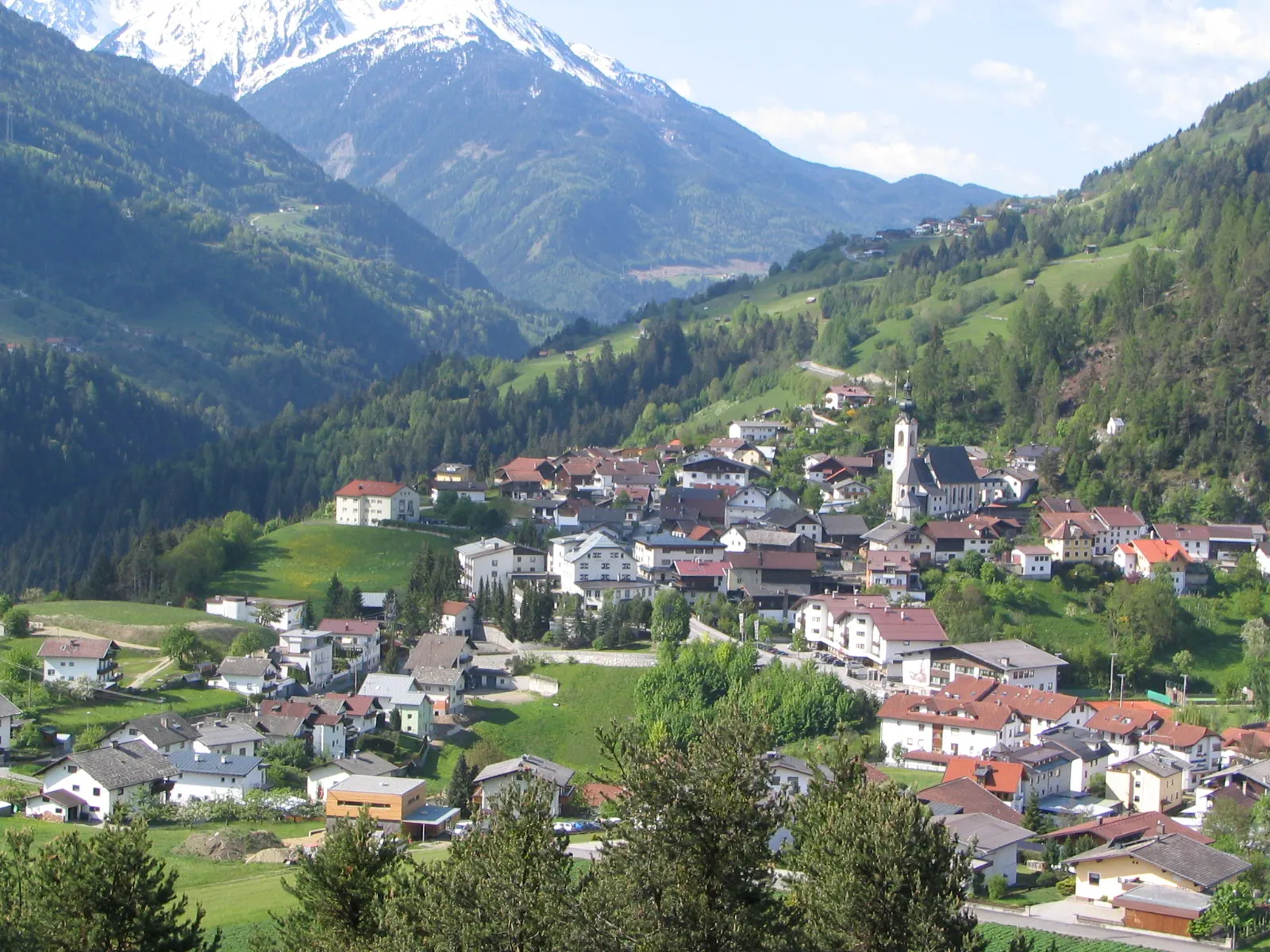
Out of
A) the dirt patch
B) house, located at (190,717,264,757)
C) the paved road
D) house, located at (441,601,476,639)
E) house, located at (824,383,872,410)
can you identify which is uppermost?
house, located at (824,383,872,410)

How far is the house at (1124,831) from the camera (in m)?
49.8

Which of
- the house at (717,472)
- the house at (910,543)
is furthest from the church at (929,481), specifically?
the house at (717,472)

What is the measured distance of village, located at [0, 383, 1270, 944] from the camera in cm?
5212

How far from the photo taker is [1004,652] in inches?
2707

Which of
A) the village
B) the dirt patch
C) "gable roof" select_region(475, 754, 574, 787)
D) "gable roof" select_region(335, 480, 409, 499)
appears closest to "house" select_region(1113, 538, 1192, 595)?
the village

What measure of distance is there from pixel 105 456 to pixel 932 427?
110 meters

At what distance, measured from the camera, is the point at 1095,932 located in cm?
4309

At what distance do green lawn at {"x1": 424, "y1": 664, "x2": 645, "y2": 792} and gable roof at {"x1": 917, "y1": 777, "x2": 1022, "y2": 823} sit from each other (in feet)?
43.5

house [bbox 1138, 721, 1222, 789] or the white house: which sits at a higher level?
the white house

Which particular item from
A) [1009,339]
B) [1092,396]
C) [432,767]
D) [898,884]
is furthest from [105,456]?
[898,884]

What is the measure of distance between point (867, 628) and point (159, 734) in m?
29.9

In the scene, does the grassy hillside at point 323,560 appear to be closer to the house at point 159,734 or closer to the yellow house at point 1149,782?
the house at point 159,734

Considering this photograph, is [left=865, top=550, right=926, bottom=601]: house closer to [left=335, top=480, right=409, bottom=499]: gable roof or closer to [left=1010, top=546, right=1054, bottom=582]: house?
[left=1010, top=546, right=1054, bottom=582]: house

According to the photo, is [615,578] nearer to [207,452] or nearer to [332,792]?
[332,792]
